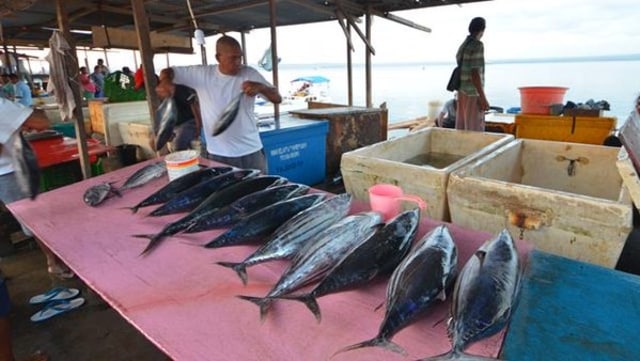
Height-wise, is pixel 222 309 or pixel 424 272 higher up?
pixel 424 272

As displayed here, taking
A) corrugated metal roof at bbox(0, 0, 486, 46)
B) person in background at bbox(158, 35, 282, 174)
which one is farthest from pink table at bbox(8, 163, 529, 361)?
corrugated metal roof at bbox(0, 0, 486, 46)

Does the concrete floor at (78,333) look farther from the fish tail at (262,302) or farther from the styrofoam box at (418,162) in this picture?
the styrofoam box at (418,162)

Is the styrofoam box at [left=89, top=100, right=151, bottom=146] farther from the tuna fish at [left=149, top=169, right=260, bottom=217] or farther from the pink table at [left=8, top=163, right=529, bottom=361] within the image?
the pink table at [left=8, top=163, right=529, bottom=361]

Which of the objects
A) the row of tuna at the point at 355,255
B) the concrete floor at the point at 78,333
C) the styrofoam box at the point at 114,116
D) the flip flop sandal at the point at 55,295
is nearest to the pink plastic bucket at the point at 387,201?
the row of tuna at the point at 355,255

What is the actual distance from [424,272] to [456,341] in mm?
256

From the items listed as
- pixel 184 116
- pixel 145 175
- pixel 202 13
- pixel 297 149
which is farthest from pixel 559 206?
pixel 202 13

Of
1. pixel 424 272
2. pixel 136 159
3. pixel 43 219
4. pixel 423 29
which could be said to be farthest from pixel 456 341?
pixel 423 29

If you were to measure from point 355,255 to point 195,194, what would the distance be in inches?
48.4

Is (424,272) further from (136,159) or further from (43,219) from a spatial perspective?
(136,159)

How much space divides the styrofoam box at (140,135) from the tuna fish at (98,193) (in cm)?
369

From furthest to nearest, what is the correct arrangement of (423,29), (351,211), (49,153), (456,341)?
(423,29)
(49,153)
(351,211)
(456,341)

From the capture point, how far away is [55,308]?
125 inches

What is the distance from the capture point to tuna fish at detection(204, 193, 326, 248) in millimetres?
1759

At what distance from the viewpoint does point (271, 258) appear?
1.58 meters
